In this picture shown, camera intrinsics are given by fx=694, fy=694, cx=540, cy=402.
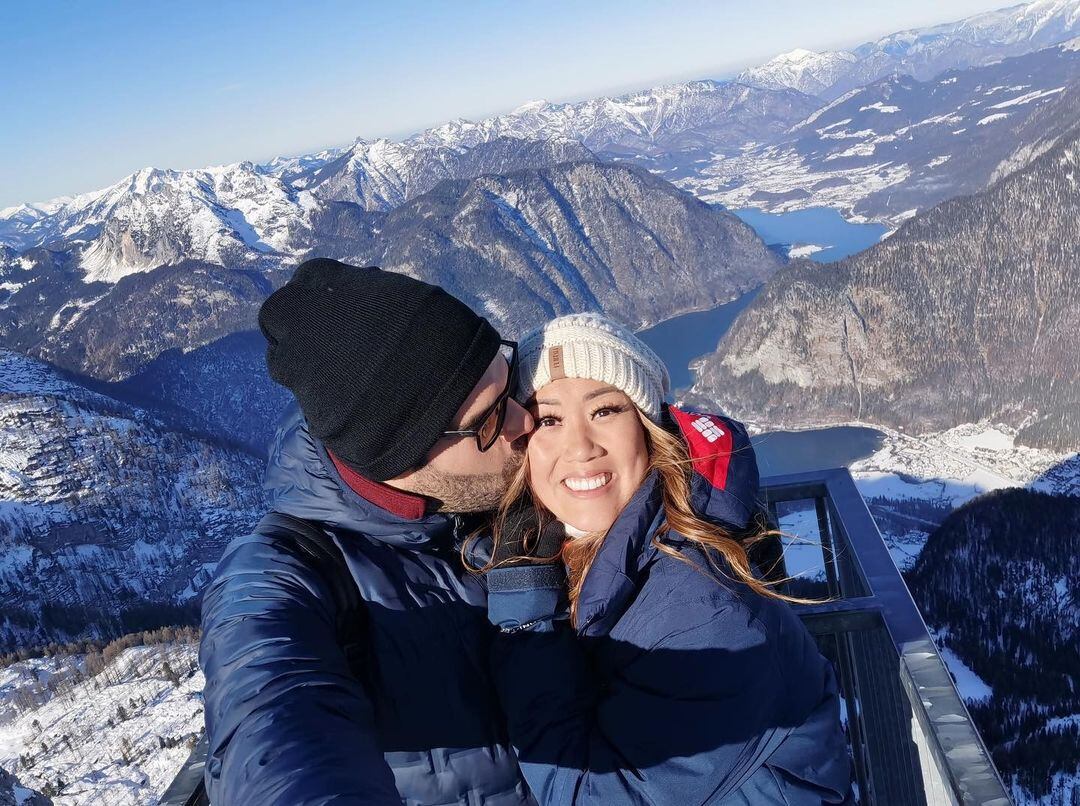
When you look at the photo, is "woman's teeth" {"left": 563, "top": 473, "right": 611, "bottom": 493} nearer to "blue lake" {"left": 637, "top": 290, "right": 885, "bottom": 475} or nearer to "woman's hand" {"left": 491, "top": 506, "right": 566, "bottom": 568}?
"woman's hand" {"left": 491, "top": 506, "right": 566, "bottom": 568}

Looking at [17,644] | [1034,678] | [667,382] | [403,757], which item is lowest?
[17,644]

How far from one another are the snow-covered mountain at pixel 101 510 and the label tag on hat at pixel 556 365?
100 metres

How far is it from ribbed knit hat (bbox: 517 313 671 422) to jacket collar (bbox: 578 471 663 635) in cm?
52

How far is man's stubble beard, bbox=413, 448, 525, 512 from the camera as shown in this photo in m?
2.99

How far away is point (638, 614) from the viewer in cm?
277

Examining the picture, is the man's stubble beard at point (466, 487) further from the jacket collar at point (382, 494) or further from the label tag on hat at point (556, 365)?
the label tag on hat at point (556, 365)

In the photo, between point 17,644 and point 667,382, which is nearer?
point 667,382

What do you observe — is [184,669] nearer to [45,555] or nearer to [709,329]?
[45,555]

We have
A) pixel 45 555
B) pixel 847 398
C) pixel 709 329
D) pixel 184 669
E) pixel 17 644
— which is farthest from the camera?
pixel 709 329

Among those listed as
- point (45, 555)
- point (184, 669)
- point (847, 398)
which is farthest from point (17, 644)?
point (847, 398)

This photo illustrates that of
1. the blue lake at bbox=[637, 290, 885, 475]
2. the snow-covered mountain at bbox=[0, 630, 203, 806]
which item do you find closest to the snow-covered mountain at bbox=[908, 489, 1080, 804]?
the blue lake at bbox=[637, 290, 885, 475]

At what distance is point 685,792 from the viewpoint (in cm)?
244

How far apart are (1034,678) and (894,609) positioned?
2023 inches

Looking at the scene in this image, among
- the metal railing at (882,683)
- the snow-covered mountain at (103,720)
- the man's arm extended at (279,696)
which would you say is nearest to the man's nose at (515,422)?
the man's arm extended at (279,696)
